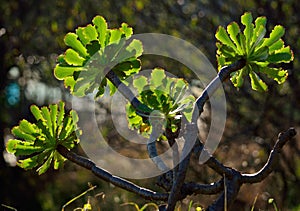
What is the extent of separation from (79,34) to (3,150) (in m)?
3.72

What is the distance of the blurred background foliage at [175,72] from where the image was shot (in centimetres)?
337

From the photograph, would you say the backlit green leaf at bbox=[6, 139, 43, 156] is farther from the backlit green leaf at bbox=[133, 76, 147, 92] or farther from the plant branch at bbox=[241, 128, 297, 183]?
the plant branch at bbox=[241, 128, 297, 183]

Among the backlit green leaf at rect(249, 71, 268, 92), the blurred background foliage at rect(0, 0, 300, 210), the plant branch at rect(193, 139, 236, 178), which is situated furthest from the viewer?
the blurred background foliage at rect(0, 0, 300, 210)

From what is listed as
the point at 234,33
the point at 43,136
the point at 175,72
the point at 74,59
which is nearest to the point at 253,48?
the point at 234,33

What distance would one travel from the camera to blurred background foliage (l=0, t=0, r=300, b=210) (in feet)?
11.1

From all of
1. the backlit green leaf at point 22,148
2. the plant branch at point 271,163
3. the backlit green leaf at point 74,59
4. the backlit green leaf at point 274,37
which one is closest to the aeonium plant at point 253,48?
the backlit green leaf at point 274,37

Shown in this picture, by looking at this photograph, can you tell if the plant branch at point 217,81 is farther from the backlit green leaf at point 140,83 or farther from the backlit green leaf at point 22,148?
the backlit green leaf at point 22,148

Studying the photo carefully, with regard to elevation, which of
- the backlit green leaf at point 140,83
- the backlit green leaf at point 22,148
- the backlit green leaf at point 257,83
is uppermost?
the backlit green leaf at point 140,83

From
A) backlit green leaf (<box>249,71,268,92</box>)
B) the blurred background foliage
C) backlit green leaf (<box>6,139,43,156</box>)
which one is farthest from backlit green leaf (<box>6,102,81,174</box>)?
Result: the blurred background foliage

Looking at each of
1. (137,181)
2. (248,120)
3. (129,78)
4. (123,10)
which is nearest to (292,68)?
(248,120)

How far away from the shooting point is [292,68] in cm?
327

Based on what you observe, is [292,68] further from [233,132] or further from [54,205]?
[54,205]

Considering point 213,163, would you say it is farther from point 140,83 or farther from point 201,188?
point 140,83

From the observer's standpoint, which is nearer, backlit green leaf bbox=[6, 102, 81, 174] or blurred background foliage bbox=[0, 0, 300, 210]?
backlit green leaf bbox=[6, 102, 81, 174]
